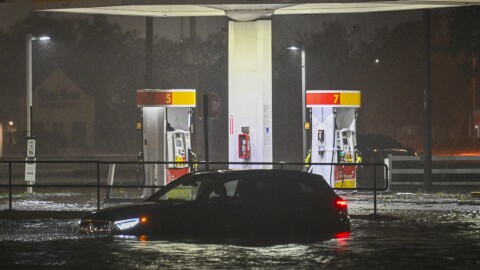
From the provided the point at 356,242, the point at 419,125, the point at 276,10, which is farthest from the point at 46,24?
the point at 356,242

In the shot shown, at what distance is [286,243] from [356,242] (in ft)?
4.56

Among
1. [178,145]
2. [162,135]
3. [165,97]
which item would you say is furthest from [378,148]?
[165,97]

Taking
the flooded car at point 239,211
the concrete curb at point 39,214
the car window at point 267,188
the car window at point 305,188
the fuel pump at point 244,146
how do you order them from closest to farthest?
the flooded car at point 239,211
the car window at point 267,188
the car window at point 305,188
the concrete curb at point 39,214
the fuel pump at point 244,146

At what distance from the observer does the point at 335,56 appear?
82250 millimetres

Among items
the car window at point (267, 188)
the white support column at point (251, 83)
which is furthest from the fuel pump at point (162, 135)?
the car window at point (267, 188)

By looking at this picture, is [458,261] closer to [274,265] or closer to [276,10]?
[274,265]

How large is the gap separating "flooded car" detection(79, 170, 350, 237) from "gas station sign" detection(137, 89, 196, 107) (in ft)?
39.8

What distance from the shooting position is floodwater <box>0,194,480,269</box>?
45.6ft

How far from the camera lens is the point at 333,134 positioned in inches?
1291

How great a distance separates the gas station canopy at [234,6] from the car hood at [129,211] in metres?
11.9

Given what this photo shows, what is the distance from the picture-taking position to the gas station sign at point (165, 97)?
2930cm

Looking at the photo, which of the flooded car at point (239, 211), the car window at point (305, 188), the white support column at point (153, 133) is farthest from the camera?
the white support column at point (153, 133)

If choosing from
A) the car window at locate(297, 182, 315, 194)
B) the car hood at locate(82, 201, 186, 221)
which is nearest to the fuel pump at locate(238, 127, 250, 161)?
the car window at locate(297, 182, 315, 194)

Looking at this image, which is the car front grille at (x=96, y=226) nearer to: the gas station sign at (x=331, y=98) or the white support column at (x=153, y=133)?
the white support column at (x=153, y=133)
